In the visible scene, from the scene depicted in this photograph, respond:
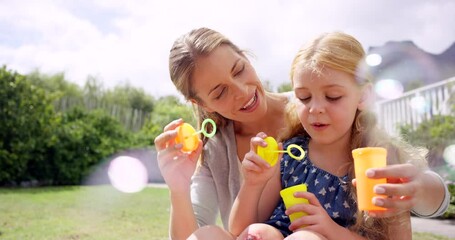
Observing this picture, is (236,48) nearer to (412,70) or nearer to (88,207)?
(88,207)

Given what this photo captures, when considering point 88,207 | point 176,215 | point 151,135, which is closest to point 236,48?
point 176,215

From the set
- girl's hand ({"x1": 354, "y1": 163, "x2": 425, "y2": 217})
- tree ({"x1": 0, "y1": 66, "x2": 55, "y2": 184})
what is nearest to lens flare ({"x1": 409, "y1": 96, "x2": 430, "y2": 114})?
girl's hand ({"x1": 354, "y1": 163, "x2": 425, "y2": 217})

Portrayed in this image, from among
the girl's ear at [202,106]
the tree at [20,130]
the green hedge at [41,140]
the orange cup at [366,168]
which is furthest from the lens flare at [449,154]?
the tree at [20,130]

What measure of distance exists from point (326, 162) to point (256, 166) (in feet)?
1.29

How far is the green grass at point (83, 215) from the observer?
4.77m

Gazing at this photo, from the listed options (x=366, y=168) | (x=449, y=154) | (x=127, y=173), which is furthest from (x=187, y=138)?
(x=127, y=173)

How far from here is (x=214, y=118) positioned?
2.80 meters

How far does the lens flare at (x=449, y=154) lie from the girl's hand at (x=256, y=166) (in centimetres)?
483

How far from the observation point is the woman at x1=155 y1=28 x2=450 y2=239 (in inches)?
91.7

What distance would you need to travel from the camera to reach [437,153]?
6570 mm

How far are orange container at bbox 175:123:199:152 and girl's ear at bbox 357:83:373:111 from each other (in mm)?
755

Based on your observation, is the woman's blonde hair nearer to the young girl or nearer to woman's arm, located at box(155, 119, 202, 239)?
woman's arm, located at box(155, 119, 202, 239)

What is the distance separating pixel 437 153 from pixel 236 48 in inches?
192

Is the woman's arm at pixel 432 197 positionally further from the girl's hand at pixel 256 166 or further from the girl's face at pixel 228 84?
the girl's face at pixel 228 84
